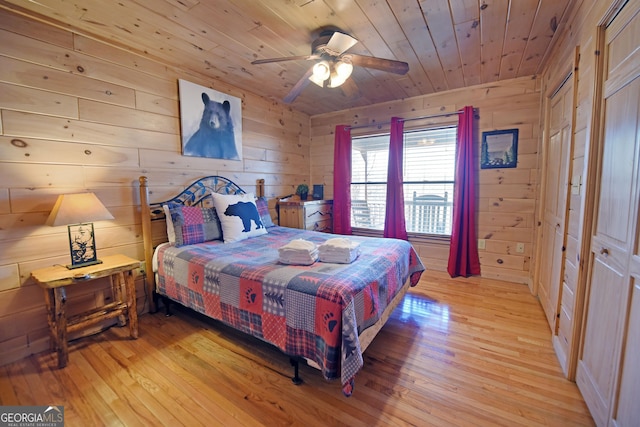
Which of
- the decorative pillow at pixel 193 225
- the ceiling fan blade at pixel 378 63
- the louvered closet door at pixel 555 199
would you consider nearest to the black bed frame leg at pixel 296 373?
the decorative pillow at pixel 193 225

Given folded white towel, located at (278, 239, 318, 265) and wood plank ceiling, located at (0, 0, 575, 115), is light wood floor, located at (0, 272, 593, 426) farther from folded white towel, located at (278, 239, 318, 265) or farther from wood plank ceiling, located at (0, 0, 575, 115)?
wood plank ceiling, located at (0, 0, 575, 115)

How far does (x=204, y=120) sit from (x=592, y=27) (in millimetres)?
3127

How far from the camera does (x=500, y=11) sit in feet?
6.08

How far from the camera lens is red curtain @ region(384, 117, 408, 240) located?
369 cm

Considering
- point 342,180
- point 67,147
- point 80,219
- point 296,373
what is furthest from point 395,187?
point 67,147

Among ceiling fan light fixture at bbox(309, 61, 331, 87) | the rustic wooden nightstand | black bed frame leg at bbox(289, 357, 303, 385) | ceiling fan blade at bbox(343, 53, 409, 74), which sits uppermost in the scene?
ceiling fan blade at bbox(343, 53, 409, 74)

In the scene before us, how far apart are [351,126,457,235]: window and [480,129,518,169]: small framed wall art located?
14.1 inches

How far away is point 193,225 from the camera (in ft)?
8.14

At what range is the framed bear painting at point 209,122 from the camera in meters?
2.75

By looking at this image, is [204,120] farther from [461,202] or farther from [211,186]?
[461,202]

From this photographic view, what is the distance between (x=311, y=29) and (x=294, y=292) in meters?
1.94

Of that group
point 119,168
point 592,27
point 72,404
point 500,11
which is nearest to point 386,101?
point 500,11

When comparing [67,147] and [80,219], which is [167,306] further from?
[67,147]

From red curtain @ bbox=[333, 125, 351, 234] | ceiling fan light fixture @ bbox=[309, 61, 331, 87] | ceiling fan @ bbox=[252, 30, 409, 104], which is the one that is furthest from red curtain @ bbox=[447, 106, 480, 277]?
ceiling fan light fixture @ bbox=[309, 61, 331, 87]
